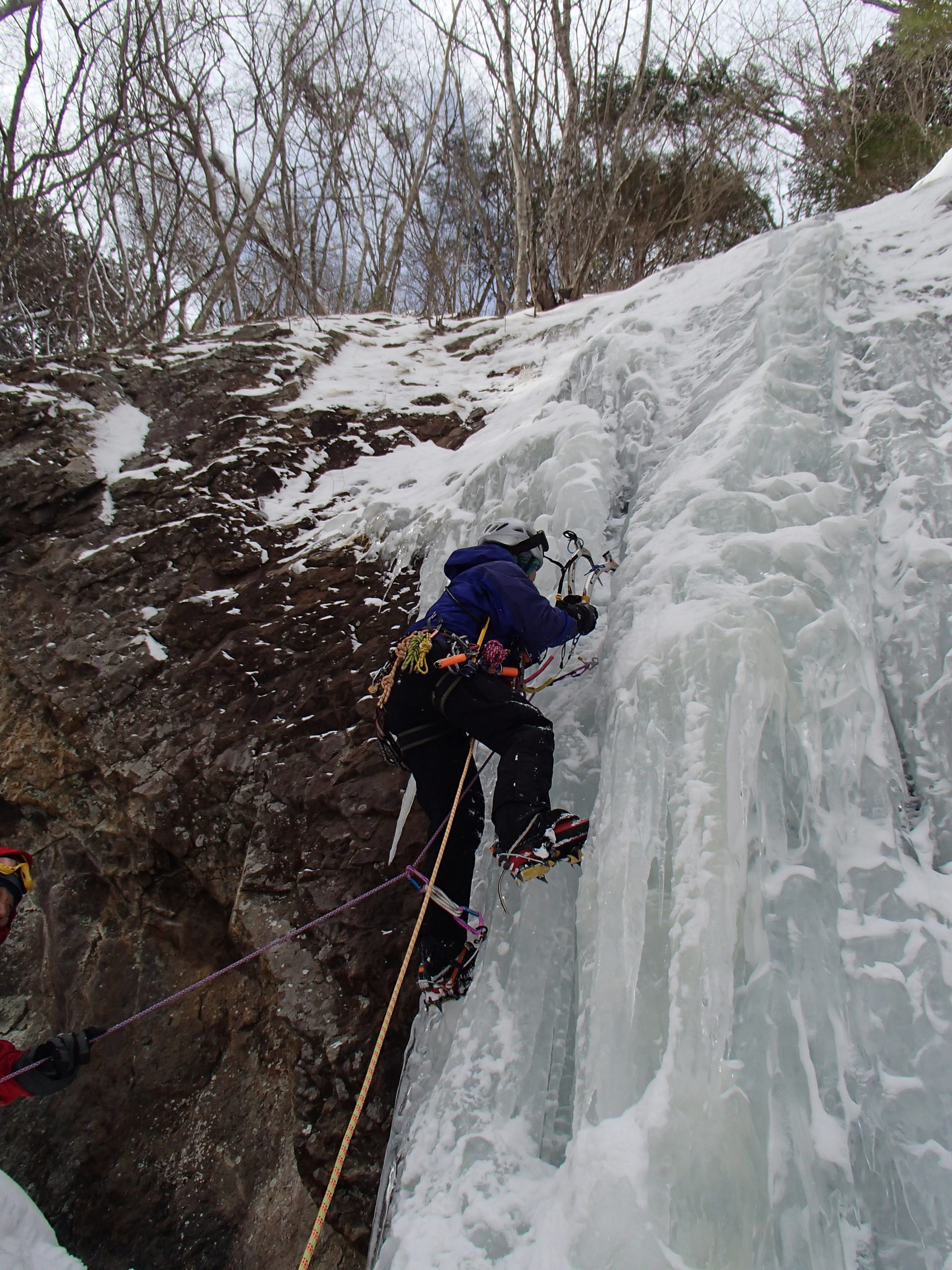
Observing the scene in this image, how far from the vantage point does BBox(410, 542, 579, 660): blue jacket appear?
8.09ft

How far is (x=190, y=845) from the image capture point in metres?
3.20

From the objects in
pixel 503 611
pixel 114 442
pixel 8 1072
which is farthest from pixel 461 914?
pixel 114 442

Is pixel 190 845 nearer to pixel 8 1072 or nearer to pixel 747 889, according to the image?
pixel 8 1072

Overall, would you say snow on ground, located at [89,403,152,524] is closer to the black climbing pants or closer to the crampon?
the black climbing pants

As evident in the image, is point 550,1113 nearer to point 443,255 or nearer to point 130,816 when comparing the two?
point 130,816

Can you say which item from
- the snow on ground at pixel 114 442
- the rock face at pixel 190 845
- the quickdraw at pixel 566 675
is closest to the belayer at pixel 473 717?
the quickdraw at pixel 566 675

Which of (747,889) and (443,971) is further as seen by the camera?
(443,971)

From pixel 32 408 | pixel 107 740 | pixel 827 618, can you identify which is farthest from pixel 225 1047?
pixel 32 408

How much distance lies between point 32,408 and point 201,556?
1776mm

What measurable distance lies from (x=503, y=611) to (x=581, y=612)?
0.96 feet

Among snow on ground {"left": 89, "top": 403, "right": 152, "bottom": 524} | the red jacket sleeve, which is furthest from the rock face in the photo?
the red jacket sleeve

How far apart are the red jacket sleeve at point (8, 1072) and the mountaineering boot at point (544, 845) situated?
1.86 m

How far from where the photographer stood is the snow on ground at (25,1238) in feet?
7.49

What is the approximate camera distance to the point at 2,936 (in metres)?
2.44
